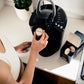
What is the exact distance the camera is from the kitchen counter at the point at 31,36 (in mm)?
850

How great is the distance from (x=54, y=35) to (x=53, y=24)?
0.28ft

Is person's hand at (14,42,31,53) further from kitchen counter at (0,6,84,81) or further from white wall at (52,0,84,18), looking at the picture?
white wall at (52,0,84,18)

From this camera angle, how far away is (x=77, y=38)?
0.82m

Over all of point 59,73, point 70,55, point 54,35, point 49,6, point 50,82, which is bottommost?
point 50,82

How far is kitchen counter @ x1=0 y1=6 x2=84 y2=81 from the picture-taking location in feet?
2.79

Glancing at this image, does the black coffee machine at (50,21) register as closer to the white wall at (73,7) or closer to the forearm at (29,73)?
the forearm at (29,73)

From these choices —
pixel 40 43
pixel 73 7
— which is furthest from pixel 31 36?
pixel 73 7

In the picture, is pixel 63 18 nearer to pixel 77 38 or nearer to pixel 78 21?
pixel 77 38

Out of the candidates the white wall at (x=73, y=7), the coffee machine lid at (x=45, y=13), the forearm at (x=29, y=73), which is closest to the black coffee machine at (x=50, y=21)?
the coffee machine lid at (x=45, y=13)

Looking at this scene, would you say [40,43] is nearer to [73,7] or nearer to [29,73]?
[29,73]

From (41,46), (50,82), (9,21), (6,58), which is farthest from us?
(9,21)

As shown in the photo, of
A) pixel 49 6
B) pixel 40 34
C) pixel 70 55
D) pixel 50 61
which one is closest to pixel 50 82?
pixel 50 61

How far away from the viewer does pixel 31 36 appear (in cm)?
105

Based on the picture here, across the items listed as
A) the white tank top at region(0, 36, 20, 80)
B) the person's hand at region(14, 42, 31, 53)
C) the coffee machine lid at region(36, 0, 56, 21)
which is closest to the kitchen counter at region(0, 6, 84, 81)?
the person's hand at region(14, 42, 31, 53)
